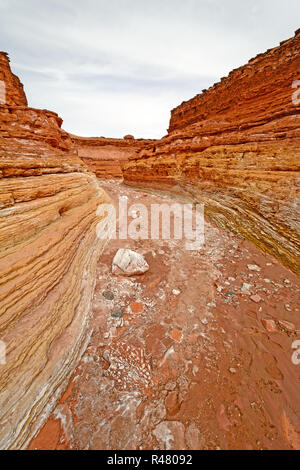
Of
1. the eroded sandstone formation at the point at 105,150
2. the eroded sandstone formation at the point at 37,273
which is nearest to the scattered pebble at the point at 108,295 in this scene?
the eroded sandstone formation at the point at 37,273

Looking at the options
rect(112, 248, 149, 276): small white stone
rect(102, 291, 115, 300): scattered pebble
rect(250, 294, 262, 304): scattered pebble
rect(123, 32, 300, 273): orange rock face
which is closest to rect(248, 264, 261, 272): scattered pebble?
rect(123, 32, 300, 273): orange rock face

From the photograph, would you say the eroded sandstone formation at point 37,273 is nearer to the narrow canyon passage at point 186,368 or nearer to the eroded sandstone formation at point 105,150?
the narrow canyon passage at point 186,368

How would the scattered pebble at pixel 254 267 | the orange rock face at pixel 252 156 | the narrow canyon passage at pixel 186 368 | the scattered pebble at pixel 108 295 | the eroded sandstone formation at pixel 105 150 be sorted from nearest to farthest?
the narrow canyon passage at pixel 186 368 → the scattered pebble at pixel 108 295 → the scattered pebble at pixel 254 267 → the orange rock face at pixel 252 156 → the eroded sandstone formation at pixel 105 150

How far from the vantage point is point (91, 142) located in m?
25.1

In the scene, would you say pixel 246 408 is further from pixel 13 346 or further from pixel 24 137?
pixel 24 137

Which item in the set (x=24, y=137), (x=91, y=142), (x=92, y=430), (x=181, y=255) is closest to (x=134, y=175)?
(x=24, y=137)

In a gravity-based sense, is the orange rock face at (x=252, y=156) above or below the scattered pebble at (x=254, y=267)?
above

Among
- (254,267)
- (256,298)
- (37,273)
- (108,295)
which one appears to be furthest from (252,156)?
(37,273)

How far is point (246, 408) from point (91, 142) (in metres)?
30.1

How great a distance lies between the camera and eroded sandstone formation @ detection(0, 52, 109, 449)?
6.50 feet

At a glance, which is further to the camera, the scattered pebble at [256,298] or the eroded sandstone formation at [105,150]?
the eroded sandstone formation at [105,150]

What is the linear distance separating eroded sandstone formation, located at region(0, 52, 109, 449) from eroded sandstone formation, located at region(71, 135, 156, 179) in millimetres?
18764

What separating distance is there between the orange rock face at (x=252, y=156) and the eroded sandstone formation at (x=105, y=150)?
14.7 m

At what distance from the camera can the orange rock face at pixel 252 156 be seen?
16.2 feet
